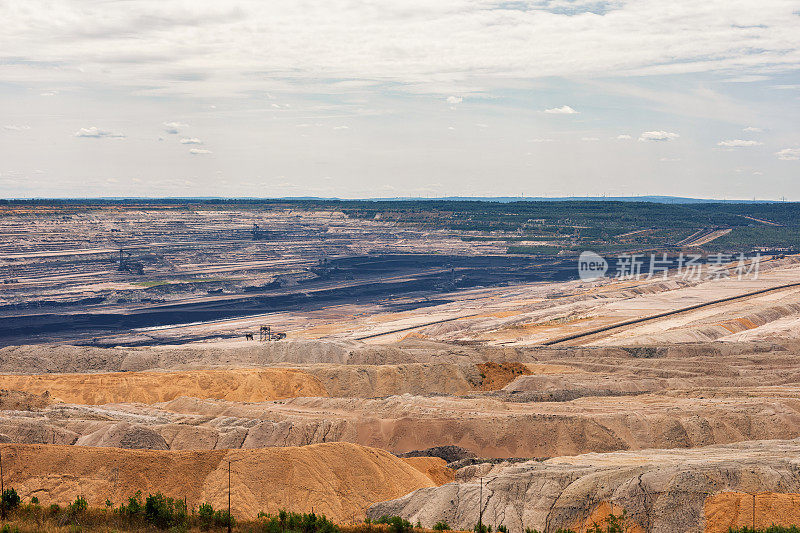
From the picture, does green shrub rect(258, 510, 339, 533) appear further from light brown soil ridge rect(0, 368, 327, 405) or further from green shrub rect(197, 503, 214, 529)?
light brown soil ridge rect(0, 368, 327, 405)

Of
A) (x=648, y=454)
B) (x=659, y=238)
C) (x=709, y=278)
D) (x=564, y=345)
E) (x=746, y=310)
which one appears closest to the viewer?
(x=648, y=454)

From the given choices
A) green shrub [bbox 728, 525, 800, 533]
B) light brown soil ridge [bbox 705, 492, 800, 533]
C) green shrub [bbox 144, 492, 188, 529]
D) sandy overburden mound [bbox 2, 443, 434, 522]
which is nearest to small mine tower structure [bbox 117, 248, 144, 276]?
sandy overburden mound [bbox 2, 443, 434, 522]

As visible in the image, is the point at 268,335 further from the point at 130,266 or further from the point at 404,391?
the point at 130,266

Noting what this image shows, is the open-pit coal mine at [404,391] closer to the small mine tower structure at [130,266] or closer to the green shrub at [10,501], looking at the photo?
the small mine tower structure at [130,266]

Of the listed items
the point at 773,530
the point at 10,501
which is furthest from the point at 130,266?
the point at 773,530

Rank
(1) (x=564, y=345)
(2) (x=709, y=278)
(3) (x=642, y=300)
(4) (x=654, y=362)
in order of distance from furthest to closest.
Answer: (2) (x=709, y=278) < (3) (x=642, y=300) < (1) (x=564, y=345) < (4) (x=654, y=362)

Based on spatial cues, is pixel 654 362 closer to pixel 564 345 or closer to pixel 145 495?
pixel 564 345

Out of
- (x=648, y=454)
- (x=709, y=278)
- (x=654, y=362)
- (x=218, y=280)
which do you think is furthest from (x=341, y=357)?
(x=709, y=278)
